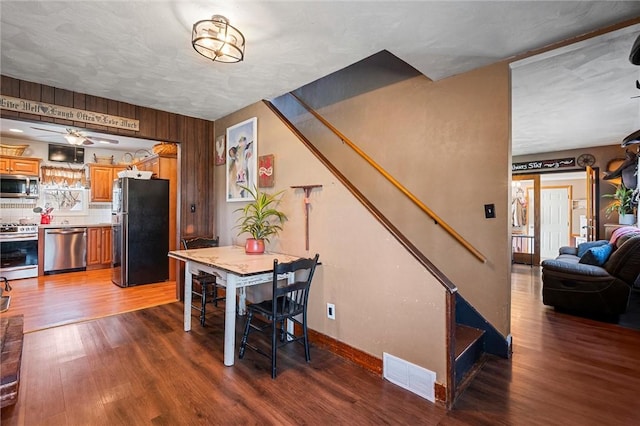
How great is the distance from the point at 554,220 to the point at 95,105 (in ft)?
34.6

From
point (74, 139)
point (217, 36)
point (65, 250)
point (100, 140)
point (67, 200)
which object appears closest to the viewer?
point (217, 36)

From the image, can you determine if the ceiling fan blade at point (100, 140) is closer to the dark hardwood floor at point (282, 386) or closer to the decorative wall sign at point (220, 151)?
the decorative wall sign at point (220, 151)

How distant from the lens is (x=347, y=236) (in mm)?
2596

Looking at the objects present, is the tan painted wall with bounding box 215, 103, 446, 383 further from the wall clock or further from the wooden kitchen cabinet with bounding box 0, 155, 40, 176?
the wall clock

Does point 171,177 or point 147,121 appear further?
point 171,177

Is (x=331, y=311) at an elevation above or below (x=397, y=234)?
below

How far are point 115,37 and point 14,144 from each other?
5377 mm

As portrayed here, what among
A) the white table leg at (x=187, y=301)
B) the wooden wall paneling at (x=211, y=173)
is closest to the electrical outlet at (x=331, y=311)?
the white table leg at (x=187, y=301)

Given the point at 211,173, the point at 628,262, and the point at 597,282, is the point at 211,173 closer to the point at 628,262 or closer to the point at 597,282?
the point at 597,282

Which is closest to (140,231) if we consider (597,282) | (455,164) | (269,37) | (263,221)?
(263,221)

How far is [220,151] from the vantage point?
13.9 ft

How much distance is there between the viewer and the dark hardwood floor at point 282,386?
71.8 inches

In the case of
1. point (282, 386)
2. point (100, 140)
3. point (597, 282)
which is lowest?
point (282, 386)

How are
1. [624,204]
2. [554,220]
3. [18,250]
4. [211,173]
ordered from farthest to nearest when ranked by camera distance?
[554,220] < [624,204] < [18,250] < [211,173]
